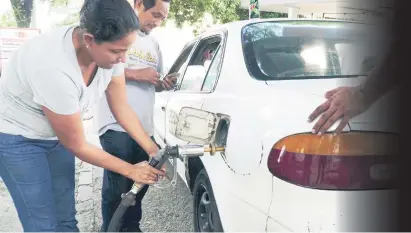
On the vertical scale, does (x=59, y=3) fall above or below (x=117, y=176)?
above

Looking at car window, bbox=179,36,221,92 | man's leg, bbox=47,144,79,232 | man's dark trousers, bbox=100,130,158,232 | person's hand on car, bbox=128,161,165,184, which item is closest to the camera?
person's hand on car, bbox=128,161,165,184

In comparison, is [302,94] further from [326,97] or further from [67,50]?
[67,50]

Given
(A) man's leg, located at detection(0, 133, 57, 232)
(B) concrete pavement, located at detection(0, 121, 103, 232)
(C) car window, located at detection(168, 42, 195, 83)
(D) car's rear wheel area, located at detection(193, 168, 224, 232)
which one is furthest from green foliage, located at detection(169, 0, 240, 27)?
(A) man's leg, located at detection(0, 133, 57, 232)

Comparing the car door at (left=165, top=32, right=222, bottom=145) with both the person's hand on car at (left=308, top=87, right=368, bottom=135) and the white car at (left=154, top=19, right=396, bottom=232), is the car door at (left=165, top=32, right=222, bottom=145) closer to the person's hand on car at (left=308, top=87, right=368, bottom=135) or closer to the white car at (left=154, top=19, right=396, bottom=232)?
the white car at (left=154, top=19, right=396, bottom=232)

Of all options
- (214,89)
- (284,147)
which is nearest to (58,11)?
(214,89)

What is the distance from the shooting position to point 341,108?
58.6 inches

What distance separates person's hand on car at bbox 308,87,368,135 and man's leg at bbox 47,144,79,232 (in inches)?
53.8

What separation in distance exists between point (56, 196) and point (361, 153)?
1.56 metres

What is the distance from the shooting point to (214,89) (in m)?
2.51

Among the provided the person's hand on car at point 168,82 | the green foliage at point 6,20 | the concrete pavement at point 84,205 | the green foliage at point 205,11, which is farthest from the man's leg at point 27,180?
the green foliage at point 205,11

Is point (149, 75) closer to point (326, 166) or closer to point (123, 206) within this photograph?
point (123, 206)

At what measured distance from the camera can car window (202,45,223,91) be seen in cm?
262

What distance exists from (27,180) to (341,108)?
141 cm

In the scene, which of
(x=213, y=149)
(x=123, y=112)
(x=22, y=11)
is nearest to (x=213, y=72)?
(x=123, y=112)
